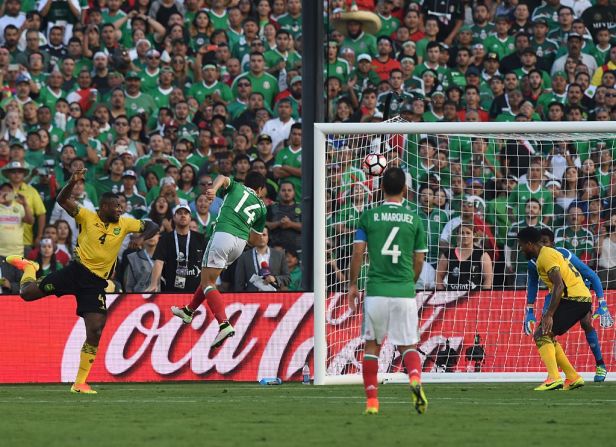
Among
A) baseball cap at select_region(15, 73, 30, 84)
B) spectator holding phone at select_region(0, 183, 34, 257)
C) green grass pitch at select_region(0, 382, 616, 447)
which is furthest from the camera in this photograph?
baseball cap at select_region(15, 73, 30, 84)

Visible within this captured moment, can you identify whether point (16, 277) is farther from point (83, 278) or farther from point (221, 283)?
point (83, 278)

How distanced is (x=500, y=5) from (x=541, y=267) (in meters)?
9.76

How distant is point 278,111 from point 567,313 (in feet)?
24.8

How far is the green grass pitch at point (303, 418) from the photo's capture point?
327 inches

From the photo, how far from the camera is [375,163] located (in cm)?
1483

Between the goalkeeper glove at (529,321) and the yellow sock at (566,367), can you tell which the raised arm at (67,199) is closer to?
the goalkeeper glove at (529,321)

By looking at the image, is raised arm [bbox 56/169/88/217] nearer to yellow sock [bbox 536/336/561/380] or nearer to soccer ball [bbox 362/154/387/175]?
soccer ball [bbox 362/154/387/175]

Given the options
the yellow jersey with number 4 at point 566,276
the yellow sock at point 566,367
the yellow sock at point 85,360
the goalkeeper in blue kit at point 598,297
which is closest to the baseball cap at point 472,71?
the goalkeeper in blue kit at point 598,297

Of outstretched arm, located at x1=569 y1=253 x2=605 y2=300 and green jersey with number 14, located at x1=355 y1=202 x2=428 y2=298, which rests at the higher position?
green jersey with number 14, located at x1=355 y1=202 x2=428 y2=298

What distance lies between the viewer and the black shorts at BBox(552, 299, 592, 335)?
14484 millimetres

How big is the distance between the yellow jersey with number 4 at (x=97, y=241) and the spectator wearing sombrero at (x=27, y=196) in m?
5.20

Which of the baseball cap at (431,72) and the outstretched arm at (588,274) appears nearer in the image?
the outstretched arm at (588,274)

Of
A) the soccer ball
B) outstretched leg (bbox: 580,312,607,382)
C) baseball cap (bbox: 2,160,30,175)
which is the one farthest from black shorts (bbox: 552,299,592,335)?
baseball cap (bbox: 2,160,30,175)

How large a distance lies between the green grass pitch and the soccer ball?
2.65 metres
